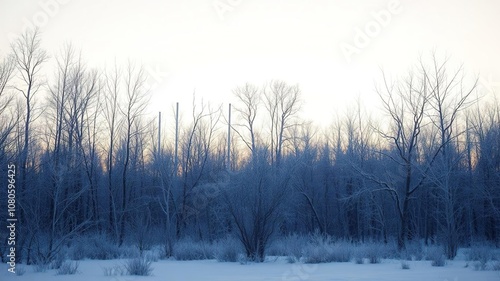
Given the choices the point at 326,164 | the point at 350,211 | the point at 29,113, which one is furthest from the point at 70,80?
the point at 350,211

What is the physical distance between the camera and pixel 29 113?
23.2m

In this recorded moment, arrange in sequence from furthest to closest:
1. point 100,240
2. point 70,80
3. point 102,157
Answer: point 102,157 → point 70,80 → point 100,240

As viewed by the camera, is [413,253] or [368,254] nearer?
[368,254]

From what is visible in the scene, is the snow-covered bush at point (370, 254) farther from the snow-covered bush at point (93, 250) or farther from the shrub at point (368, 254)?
the snow-covered bush at point (93, 250)

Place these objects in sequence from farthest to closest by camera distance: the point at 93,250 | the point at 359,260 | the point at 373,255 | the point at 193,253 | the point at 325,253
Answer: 1. the point at 93,250
2. the point at 193,253
3. the point at 373,255
4. the point at 325,253
5. the point at 359,260

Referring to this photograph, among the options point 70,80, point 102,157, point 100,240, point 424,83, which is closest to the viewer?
point 100,240

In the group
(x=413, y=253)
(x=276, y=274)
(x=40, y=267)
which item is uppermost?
(x=40, y=267)

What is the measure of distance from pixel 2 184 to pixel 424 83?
60.1ft

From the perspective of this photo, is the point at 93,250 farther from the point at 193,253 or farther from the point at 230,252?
the point at 230,252

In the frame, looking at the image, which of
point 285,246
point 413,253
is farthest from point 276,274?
point 413,253

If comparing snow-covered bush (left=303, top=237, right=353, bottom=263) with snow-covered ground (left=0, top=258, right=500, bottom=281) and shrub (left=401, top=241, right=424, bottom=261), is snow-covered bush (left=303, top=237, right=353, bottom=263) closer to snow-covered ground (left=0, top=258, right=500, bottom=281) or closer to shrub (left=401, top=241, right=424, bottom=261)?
snow-covered ground (left=0, top=258, right=500, bottom=281)

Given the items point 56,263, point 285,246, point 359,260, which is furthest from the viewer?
point 285,246

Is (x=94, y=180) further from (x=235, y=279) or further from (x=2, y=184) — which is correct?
(x=235, y=279)

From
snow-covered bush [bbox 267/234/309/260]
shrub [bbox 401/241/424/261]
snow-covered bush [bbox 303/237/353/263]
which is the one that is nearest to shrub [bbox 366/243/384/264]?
snow-covered bush [bbox 303/237/353/263]
